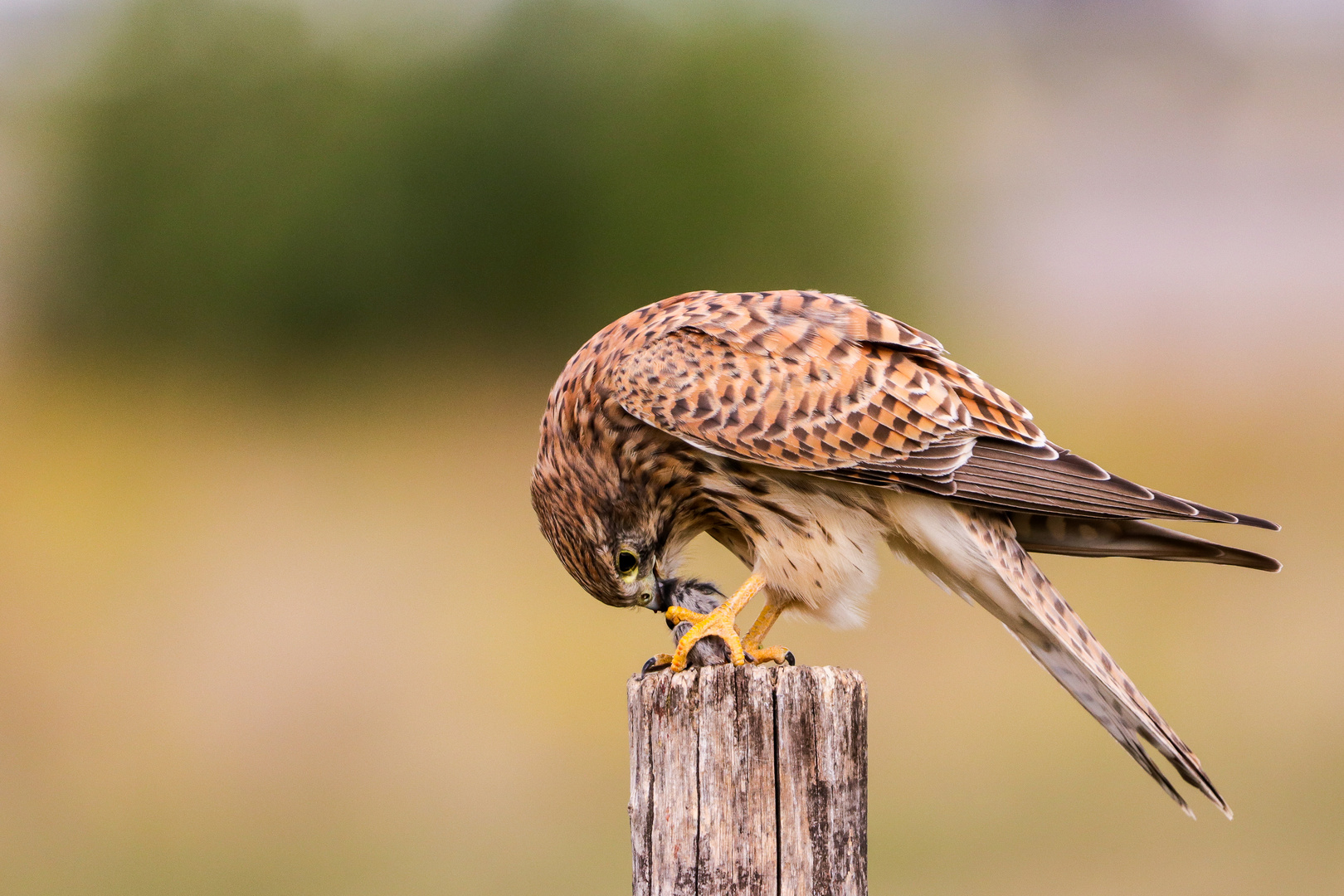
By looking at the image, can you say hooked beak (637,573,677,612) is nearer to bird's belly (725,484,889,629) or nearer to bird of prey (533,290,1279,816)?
bird of prey (533,290,1279,816)

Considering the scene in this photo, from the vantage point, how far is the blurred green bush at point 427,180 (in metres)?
13.9

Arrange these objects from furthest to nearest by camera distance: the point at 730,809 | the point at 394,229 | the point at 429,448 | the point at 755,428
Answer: the point at 394,229, the point at 429,448, the point at 755,428, the point at 730,809

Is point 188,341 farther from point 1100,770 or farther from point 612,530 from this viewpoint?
point 612,530

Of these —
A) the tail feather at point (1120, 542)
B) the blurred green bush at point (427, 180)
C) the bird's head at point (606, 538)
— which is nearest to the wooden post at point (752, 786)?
the bird's head at point (606, 538)

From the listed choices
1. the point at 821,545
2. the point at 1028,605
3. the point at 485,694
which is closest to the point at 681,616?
the point at 821,545

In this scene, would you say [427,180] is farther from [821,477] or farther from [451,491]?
[821,477]

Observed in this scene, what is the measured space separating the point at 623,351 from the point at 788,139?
477 inches

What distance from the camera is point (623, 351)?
2.94m

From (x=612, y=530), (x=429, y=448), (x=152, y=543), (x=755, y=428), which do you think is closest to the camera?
(x=755, y=428)

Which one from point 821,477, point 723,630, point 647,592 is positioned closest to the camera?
point 723,630

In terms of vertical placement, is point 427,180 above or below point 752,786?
above

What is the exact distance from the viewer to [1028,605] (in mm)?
2797

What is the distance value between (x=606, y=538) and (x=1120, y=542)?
1.20 metres

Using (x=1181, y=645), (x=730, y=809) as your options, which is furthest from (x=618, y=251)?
(x=730, y=809)
